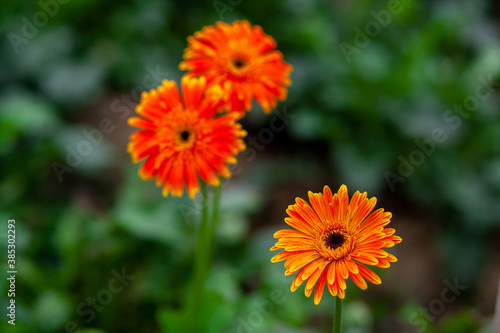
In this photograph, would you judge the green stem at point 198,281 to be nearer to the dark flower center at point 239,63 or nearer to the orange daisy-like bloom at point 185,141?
the orange daisy-like bloom at point 185,141

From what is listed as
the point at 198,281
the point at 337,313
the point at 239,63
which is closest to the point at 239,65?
the point at 239,63

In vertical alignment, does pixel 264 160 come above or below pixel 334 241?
above

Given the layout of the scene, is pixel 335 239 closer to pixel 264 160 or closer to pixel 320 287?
Result: pixel 320 287

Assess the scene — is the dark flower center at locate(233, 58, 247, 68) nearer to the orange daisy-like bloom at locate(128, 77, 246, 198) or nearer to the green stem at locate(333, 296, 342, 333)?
the orange daisy-like bloom at locate(128, 77, 246, 198)

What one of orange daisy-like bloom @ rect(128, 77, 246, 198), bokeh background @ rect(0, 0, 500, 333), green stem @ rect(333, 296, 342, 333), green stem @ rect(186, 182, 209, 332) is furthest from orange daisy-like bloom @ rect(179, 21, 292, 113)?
bokeh background @ rect(0, 0, 500, 333)

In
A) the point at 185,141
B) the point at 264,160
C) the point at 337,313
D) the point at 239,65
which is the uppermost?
the point at 264,160

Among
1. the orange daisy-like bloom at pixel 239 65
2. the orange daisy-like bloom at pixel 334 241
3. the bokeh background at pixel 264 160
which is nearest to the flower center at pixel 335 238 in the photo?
the orange daisy-like bloom at pixel 334 241
